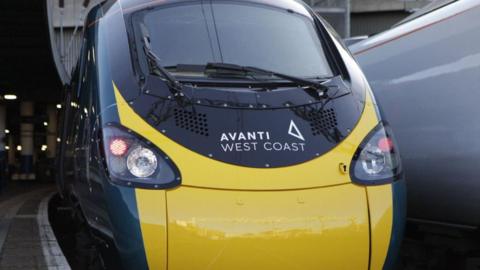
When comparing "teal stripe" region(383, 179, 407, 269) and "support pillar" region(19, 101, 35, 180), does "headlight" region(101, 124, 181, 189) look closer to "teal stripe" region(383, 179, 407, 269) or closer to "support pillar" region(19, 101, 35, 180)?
"teal stripe" region(383, 179, 407, 269)

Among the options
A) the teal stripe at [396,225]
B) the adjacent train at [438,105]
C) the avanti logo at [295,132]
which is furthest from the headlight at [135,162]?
the adjacent train at [438,105]

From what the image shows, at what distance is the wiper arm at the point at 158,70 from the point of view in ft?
11.1

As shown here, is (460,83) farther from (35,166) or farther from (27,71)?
(35,166)

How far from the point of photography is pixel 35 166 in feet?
101

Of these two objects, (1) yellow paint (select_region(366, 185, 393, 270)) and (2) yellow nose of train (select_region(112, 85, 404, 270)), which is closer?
(2) yellow nose of train (select_region(112, 85, 404, 270))

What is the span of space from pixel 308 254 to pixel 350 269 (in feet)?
0.85

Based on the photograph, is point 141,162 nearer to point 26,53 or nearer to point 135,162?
point 135,162

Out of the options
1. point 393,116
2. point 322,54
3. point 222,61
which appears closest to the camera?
point 222,61

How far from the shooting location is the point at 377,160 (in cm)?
335

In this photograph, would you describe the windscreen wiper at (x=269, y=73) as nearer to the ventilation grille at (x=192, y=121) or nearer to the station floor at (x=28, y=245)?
the ventilation grille at (x=192, y=121)

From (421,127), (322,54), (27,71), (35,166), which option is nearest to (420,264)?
(421,127)

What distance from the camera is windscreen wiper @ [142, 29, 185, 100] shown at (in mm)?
3377

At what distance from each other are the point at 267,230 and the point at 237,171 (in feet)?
1.12

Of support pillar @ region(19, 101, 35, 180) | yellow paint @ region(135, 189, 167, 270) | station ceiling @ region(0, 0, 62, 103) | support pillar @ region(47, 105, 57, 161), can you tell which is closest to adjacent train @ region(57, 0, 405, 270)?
yellow paint @ region(135, 189, 167, 270)
